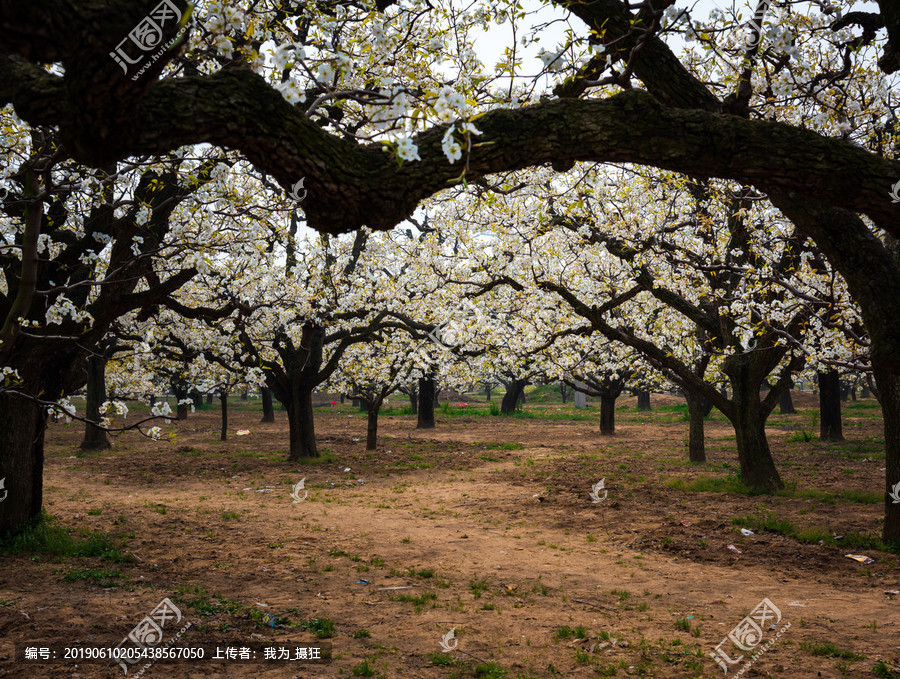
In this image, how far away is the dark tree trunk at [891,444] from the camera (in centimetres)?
778

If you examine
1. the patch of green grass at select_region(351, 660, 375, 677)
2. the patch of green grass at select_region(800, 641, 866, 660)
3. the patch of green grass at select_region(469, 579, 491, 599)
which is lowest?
the patch of green grass at select_region(469, 579, 491, 599)

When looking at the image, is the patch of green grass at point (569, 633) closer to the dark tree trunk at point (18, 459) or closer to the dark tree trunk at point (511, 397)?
the dark tree trunk at point (18, 459)

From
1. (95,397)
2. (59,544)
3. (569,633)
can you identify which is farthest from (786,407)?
(59,544)

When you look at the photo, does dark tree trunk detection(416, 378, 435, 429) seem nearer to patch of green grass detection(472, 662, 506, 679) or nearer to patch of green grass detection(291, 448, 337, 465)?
patch of green grass detection(291, 448, 337, 465)

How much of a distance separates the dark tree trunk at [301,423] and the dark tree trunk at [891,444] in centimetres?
1388

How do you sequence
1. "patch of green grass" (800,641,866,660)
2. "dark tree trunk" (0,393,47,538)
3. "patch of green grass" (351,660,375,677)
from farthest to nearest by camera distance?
"dark tree trunk" (0,393,47,538) < "patch of green grass" (800,641,866,660) < "patch of green grass" (351,660,375,677)

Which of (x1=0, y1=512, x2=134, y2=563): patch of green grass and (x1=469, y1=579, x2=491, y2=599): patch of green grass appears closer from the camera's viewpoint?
(x1=469, y1=579, x2=491, y2=599): patch of green grass

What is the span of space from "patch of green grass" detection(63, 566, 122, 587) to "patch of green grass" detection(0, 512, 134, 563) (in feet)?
1.91

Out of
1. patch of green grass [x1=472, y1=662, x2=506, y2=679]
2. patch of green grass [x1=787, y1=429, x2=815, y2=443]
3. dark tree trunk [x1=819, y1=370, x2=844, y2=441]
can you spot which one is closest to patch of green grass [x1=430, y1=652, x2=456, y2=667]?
patch of green grass [x1=472, y1=662, x2=506, y2=679]

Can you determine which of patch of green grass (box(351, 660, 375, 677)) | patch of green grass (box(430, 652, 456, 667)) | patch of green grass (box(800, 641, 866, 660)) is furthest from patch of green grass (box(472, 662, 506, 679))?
patch of green grass (box(800, 641, 866, 660))

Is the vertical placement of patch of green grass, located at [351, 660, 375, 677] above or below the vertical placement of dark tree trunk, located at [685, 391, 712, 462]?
below

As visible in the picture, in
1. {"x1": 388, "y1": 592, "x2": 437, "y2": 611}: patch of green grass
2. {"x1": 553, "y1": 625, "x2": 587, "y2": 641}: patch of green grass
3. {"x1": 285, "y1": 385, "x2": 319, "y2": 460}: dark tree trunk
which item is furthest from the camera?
{"x1": 285, "y1": 385, "x2": 319, "y2": 460}: dark tree trunk

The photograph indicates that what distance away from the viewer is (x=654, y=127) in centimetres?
388

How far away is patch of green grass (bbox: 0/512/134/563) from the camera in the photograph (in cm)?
805
